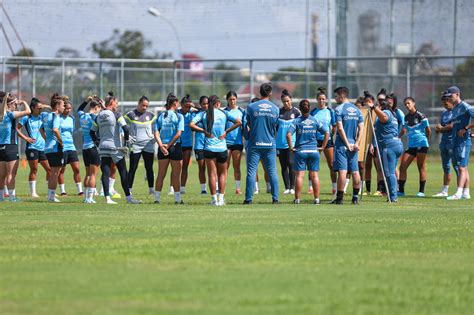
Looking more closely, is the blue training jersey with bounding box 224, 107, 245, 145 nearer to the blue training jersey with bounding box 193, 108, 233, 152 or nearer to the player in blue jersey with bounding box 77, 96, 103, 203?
the blue training jersey with bounding box 193, 108, 233, 152

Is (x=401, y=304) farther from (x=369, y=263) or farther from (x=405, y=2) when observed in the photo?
(x=405, y=2)

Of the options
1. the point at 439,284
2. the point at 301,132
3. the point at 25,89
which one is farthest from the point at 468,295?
the point at 25,89

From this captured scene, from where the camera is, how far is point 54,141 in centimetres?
2314

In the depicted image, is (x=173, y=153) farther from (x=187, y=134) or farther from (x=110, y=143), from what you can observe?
(x=187, y=134)

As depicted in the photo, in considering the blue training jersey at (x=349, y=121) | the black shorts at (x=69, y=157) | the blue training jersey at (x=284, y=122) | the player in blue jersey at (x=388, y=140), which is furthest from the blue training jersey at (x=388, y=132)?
the black shorts at (x=69, y=157)

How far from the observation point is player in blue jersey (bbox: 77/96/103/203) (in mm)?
21922

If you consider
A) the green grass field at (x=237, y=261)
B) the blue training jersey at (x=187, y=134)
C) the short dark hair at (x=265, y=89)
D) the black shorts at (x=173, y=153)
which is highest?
the short dark hair at (x=265, y=89)

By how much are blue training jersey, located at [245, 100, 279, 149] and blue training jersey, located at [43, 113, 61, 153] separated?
13.6ft

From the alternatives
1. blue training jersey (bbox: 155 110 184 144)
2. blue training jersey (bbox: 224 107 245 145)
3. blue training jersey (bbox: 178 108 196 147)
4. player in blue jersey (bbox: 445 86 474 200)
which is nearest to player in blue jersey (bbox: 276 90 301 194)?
blue training jersey (bbox: 224 107 245 145)

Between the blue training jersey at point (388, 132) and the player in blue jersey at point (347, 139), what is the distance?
1.72 m

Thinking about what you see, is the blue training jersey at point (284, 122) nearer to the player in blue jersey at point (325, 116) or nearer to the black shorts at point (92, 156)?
the player in blue jersey at point (325, 116)

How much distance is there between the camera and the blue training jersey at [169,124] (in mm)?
A: 22375

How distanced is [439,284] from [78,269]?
3612 millimetres

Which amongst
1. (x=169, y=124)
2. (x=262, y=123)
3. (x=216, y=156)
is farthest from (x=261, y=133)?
(x=169, y=124)
